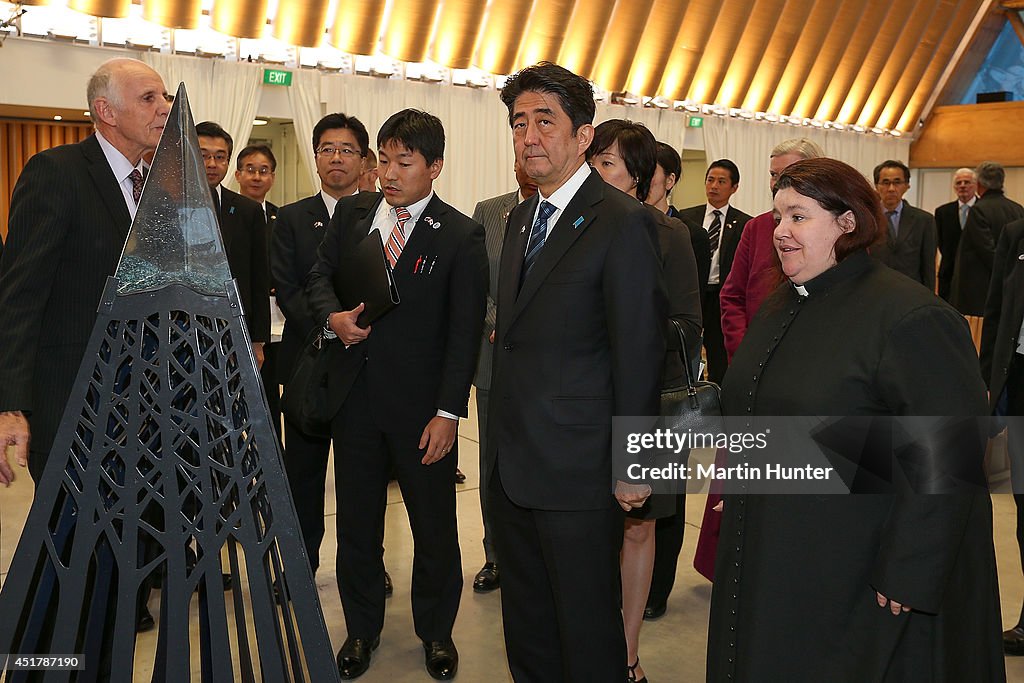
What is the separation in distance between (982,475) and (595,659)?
103cm

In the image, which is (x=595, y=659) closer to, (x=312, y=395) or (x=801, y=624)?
(x=801, y=624)

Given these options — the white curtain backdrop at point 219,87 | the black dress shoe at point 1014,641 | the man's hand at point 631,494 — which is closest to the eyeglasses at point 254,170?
the man's hand at point 631,494

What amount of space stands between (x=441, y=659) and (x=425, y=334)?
112 cm

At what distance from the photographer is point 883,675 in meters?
1.88

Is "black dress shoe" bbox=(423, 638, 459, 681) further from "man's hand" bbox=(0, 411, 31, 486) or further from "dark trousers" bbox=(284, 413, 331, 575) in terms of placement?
"man's hand" bbox=(0, 411, 31, 486)

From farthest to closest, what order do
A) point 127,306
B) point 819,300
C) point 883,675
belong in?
point 819,300 < point 883,675 < point 127,306

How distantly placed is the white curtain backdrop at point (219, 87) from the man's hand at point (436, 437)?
7219 mm

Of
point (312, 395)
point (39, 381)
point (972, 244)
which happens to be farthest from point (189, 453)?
point (972, 244)

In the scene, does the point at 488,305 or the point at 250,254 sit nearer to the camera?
the point at 488,305

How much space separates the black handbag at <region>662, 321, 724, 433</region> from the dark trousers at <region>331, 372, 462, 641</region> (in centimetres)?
96

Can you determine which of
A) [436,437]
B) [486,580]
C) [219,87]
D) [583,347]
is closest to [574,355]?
[583,347]

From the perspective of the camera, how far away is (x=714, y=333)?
6957 millimetres

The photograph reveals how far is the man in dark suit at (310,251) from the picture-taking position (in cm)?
352

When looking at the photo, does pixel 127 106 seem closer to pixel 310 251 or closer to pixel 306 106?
pixel 310 251
